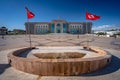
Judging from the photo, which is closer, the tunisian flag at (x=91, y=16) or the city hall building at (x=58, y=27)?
the tunisian flag at (x=91, y=16)

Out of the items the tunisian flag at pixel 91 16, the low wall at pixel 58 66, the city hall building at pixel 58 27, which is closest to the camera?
the low wall at pixel 58 66

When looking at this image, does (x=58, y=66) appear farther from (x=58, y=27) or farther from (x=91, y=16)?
(x=58, y=27)

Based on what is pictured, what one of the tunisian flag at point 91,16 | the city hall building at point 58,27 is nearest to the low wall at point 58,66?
the tunisian flag at point 91,16

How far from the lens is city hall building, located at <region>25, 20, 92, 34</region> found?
9450 centimetres

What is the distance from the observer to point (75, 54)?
28.7ft

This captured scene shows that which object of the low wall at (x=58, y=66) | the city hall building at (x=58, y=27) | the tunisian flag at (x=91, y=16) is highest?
the city hall building at (x=58, y=27)

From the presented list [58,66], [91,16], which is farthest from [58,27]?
[58,66]

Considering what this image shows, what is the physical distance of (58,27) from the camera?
311 feet

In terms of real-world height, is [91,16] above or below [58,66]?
above

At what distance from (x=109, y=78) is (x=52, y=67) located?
2565mm

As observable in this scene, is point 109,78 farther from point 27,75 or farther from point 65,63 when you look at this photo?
point 27,75

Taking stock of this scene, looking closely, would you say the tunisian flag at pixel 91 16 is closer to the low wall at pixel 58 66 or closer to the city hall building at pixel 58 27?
the low wall at pixel 58 66

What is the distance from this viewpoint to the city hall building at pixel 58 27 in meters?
94.5

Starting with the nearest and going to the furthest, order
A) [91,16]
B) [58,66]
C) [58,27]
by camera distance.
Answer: [58,66]
[91,16]
[58,27]
